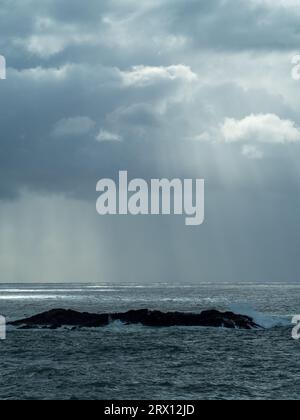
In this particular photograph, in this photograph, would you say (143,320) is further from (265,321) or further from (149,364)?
(149,364)

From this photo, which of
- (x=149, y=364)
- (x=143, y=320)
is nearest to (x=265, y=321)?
(x=143, y=320)

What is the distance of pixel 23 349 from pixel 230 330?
27.1m

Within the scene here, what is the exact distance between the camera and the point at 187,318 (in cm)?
7681

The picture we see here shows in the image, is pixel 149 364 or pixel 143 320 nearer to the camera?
pixel 149 364

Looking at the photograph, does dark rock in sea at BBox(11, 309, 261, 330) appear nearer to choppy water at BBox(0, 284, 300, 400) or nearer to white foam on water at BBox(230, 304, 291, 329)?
white foam on water at BBox(230, 304, 291, 329)

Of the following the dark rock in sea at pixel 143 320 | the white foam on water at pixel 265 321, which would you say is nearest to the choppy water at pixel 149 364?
the dark rock in sea at pixel 143 320

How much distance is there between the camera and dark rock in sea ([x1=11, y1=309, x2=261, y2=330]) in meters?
73.4

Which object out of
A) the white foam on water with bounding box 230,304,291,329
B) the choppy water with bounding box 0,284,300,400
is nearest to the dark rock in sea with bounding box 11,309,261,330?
the white foam on water with bounding box 230,304,291,329

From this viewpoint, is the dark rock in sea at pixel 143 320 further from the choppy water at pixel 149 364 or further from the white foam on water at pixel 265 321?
the choppy water at pixel 149 364

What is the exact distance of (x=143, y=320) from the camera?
246 feet
